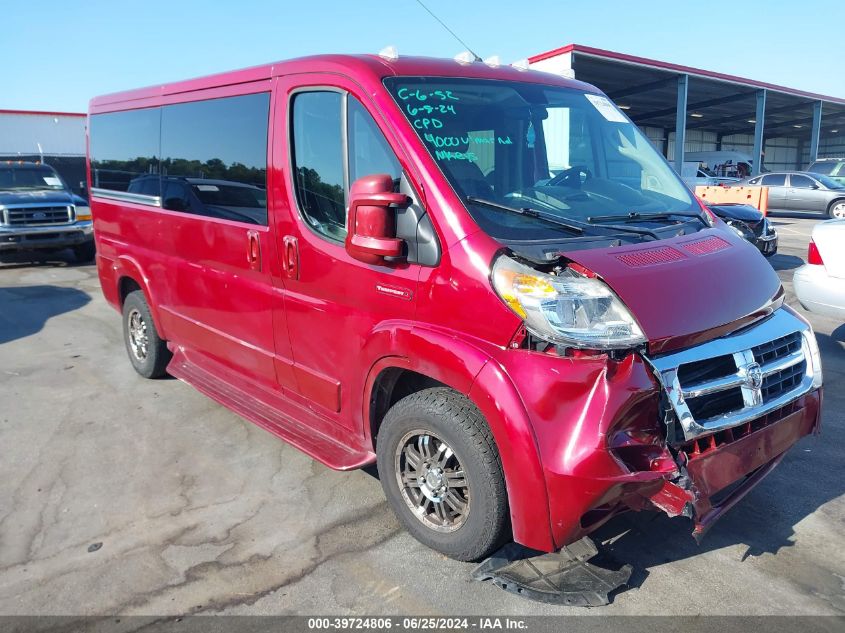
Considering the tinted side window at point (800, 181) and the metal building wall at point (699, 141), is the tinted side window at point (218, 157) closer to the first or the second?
the tinted side window at point (800, 181)

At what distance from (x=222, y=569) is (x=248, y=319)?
157 centimetres

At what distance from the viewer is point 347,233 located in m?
3.20

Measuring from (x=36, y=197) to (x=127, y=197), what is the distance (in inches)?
339

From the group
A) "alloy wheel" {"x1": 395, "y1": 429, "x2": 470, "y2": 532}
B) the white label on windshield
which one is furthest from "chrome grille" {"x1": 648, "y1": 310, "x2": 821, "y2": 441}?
the white label on windshield

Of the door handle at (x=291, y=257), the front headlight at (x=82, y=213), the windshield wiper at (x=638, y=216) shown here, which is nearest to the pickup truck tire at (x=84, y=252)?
the front headlight at (x=82, y=213)

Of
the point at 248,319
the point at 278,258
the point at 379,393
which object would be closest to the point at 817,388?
the point at 379,393

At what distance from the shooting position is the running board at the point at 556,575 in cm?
275

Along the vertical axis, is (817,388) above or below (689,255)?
below

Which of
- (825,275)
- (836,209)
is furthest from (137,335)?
(836,209)

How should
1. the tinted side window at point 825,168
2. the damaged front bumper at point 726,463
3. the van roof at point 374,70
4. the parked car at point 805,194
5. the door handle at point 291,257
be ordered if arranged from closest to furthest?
the damaged front bumper at point 726,463
the van roof at point 374,70
the door handle at point 291,257
the parked car at point 805,194
the tinted side window at point 825,168

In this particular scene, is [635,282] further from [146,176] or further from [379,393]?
[146,176]

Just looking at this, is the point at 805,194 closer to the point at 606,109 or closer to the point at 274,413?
the point at 606,109

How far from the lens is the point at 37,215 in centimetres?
1219

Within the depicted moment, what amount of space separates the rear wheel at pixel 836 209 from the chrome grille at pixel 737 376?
19.6 meters
